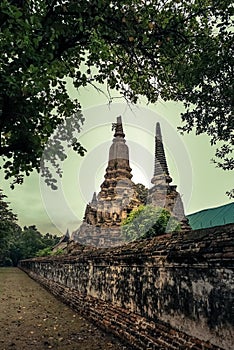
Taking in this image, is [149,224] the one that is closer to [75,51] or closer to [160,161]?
[75,51]

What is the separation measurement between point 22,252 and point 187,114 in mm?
65247

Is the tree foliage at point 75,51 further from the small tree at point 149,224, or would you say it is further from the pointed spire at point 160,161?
the pointed spire at point 160,161

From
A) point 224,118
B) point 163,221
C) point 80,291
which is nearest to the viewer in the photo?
point 80,291

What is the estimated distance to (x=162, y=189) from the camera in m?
31.4

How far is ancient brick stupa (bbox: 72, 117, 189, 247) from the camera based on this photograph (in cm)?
2561

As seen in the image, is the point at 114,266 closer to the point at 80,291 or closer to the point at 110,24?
the point at 80,291

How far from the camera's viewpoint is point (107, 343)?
548 centimetres

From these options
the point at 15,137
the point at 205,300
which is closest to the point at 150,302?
the point at 205,300

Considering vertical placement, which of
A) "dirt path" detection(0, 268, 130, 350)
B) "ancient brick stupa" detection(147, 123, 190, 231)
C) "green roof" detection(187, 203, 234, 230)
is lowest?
"dirt path" detection(0, 268, 130, 350)

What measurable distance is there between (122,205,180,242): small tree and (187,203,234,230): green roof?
10.7 m

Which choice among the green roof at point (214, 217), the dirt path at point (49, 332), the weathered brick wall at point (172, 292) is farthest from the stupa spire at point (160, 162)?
the weathered brick wall at point (172, 292)

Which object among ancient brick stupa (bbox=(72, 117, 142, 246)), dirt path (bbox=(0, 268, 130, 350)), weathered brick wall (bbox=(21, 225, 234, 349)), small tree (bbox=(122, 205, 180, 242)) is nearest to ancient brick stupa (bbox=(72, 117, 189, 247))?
ancient brick stupa (bbox=(72, 117, 142, 246))

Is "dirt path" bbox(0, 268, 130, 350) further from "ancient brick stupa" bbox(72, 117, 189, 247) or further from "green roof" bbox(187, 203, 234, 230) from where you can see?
"green roof" bbox(187, 203, 234, 230)

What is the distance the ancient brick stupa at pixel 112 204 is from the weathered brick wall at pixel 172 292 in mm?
15707
